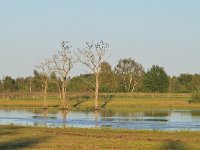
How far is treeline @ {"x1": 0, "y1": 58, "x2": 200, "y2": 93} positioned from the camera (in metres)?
120

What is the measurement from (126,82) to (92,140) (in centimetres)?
10845

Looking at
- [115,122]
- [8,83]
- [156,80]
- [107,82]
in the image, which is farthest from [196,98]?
[8,83]

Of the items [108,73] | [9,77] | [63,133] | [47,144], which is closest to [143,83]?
[108,73]

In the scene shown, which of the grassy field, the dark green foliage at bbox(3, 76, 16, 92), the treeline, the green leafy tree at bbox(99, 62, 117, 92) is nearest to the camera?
the grassy field

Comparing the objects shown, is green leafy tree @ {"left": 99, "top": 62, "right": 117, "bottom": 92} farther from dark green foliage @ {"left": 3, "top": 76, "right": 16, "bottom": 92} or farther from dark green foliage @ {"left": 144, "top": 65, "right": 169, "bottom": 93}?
dark green foliage @ {"left": 3, "top": 76, "right": 16, "bottom": 92}

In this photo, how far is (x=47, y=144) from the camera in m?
28.6

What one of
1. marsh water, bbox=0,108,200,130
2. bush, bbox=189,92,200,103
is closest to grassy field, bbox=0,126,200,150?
marsh water, bbox=0,108,200,130

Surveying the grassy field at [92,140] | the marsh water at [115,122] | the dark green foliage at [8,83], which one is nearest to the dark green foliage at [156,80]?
the dark green foliage at [8,83]

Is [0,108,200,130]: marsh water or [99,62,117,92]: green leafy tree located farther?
[99,62,117,92]: green leafy tree

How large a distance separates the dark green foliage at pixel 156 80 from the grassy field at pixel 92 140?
9025 cm

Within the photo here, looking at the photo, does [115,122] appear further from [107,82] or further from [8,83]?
[8,83]

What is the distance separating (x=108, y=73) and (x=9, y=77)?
3379cm

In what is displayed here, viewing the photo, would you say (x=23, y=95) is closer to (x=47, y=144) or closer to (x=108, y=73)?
(x=108, y=73)

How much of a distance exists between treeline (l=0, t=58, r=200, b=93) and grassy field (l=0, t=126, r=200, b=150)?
77.5m
